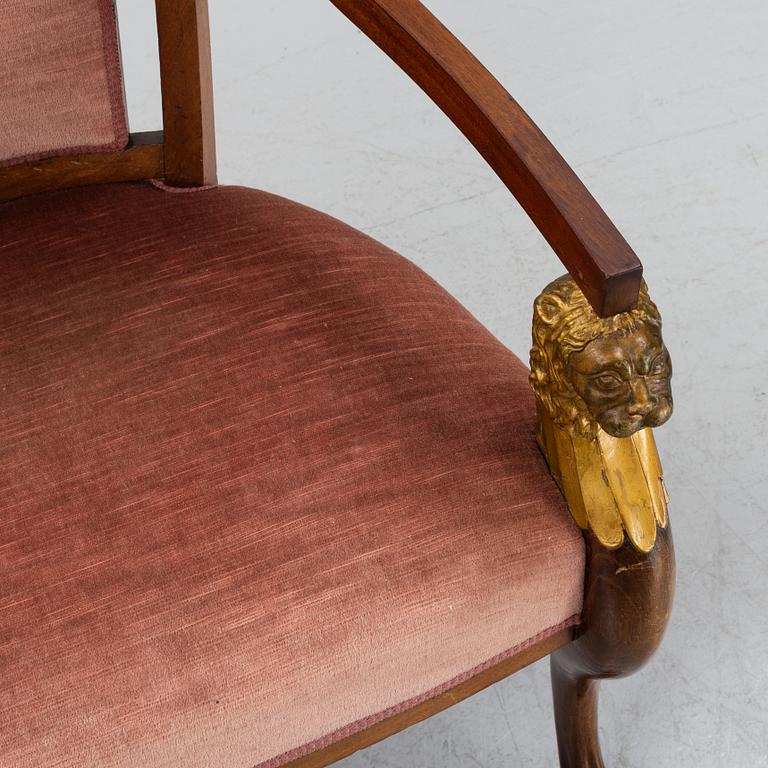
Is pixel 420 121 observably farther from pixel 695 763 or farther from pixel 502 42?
pixel 695 763

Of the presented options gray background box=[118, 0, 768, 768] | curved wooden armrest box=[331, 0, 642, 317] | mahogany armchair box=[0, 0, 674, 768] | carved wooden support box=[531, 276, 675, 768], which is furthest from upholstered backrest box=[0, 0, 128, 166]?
gray background box=[118, 0, 768, 768]

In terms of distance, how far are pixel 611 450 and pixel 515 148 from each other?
200 millimetres

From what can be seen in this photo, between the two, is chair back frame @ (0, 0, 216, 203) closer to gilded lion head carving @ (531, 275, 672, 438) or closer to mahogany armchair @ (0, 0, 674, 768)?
mahogany armchair @ (0, 0, 674, 768)

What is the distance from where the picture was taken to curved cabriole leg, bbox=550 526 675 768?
85 cm

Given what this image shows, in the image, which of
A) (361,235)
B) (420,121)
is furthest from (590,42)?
(361,235)

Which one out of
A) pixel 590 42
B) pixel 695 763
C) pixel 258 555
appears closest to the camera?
pixel 258 555

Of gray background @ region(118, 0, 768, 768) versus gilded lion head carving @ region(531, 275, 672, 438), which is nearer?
gilded lion head carving @ region(531, 275, 672, 438)

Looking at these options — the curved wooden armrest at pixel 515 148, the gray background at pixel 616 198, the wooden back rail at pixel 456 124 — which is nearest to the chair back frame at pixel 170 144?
the wooden back rail at pixel 456 124

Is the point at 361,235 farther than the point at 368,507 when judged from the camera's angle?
Yes

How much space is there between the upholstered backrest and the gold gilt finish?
433mm

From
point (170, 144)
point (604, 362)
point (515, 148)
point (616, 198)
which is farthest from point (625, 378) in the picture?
point (616, 198)

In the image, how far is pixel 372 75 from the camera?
6.75ft

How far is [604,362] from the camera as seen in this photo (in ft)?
2.59

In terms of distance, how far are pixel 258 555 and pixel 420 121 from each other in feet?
4.14
